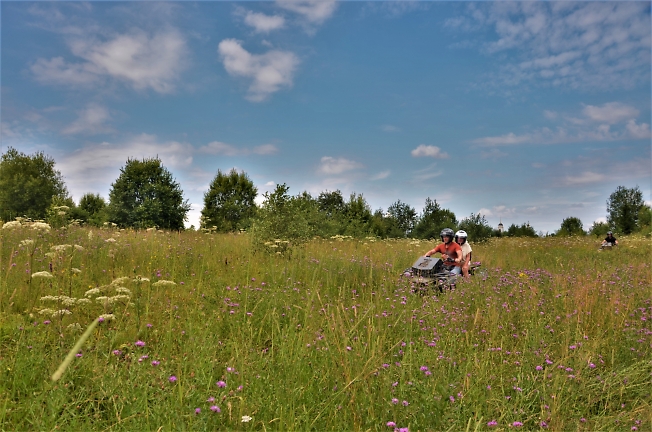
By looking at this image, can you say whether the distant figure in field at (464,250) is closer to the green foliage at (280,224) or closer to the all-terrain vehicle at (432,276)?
the all-terrain vehicle at (432,276)

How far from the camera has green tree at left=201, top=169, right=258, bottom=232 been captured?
35.4 metres

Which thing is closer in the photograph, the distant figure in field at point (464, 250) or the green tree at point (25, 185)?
the distant figure in field at point (464, 250)

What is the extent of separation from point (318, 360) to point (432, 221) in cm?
2809

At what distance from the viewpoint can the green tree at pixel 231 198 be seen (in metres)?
35.4

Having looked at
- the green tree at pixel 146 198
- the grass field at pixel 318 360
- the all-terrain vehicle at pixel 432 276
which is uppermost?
the green tree at pixel 146 198

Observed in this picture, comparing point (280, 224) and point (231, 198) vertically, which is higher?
point (231, 198)

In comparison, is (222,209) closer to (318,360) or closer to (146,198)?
(146,198)

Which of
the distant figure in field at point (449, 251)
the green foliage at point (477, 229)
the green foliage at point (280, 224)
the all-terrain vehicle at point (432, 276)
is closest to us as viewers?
the all-terrain vehicle at point (432, 276)

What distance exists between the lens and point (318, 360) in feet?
11.0

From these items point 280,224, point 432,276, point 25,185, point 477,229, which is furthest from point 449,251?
point 25,185

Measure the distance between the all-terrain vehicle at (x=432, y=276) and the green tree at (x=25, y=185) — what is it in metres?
37.8

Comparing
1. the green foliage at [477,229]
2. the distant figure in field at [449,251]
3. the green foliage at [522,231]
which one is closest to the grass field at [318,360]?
the distant figure in field at [449,251]

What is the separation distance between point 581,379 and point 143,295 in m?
5.42

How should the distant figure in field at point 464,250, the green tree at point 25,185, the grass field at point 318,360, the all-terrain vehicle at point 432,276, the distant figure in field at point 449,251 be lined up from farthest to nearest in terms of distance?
the green tree at point 25,185 → the distant figure in field at point 449,251 → the distant figure in field at point 464,250 → the all-terrain vehicle at point 432,276 → the grass field at point 318,360
